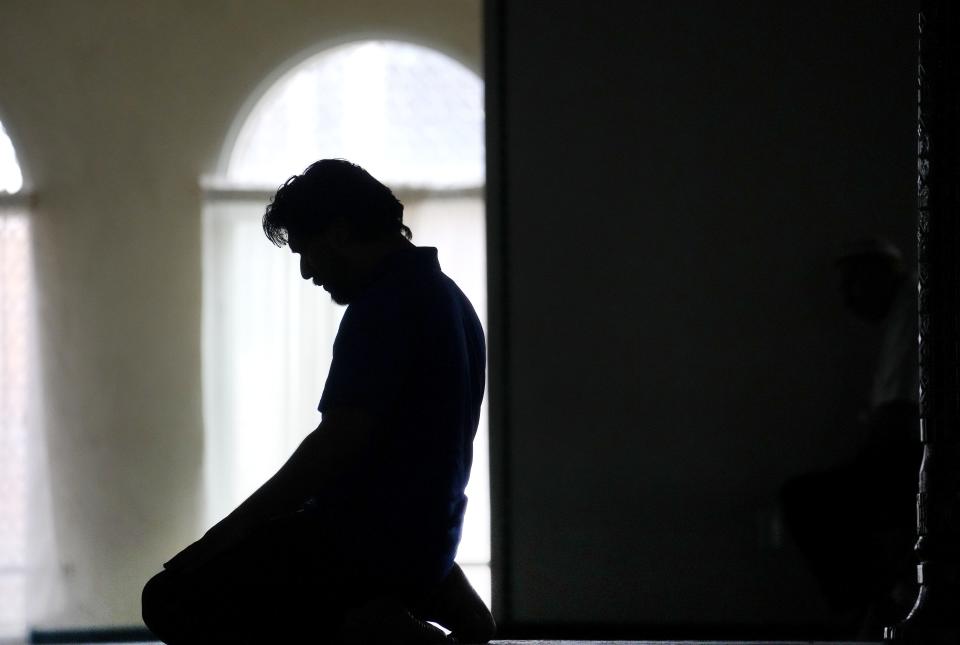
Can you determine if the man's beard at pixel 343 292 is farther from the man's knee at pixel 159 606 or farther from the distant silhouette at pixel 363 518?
the man's knee at pixel 159 606

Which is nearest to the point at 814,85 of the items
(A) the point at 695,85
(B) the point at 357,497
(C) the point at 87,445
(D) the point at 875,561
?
(A) the point at 695,85

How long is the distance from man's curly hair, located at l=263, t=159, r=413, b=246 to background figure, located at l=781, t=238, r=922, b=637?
2.18m

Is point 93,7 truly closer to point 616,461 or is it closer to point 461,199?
point 461,199

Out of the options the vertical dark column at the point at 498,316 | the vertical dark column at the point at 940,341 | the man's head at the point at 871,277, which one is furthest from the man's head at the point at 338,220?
the man's head at the point at 871,277

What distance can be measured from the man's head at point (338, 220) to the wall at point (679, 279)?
2162mm

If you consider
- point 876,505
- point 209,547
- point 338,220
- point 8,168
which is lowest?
point 876,505

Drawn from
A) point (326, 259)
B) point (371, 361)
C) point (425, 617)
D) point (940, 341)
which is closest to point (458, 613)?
point (425, 617)

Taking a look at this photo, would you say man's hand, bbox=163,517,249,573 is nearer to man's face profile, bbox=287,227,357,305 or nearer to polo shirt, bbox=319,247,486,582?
polo shirt, bbox=319,247,486,582

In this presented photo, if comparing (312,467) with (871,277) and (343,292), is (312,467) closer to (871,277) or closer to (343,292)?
(343,292)

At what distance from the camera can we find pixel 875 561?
142 inches

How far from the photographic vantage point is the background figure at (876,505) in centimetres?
360

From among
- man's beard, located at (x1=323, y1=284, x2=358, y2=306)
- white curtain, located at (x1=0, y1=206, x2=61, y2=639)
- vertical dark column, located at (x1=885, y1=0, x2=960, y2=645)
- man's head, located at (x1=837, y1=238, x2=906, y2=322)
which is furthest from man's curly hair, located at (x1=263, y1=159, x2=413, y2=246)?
white curtain, located at (x1=0, y1=206, x2=61, y2=639)

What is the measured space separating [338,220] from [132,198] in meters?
3.64

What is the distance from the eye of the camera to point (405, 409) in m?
2.00
